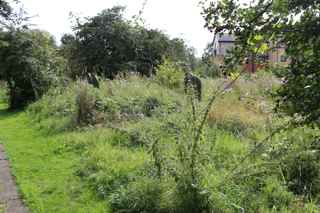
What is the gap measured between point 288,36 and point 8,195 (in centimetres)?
479

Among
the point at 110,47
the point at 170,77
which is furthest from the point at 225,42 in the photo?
the point at 110,47

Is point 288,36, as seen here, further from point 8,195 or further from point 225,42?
point 8,195

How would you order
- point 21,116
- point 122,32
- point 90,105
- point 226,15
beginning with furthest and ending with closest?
point 122,32 < point 21,116 < point 90,105 < point 226,15

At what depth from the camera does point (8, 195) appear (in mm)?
5426

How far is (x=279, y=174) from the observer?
5223 millimetres

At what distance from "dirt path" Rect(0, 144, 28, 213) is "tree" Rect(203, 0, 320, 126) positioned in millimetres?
3969

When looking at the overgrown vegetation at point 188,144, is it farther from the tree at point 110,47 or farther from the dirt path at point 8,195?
the tree at point 110,47

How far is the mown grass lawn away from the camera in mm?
4969

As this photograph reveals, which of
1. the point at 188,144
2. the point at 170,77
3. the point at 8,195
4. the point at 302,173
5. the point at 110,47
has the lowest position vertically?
the point at 8,195

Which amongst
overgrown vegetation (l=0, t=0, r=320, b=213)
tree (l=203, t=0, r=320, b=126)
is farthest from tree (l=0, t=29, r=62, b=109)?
tree (l=203, t=0, r=320, b=126)

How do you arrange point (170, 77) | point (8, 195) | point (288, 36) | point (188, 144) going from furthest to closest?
point (170, 77)
point (8, 195)
point (188, 144)
point (288, 36)

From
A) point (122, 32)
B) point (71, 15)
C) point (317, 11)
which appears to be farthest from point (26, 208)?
point (71, 15)

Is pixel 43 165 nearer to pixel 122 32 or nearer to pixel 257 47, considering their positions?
pixel 257 47

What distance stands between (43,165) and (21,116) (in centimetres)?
778
